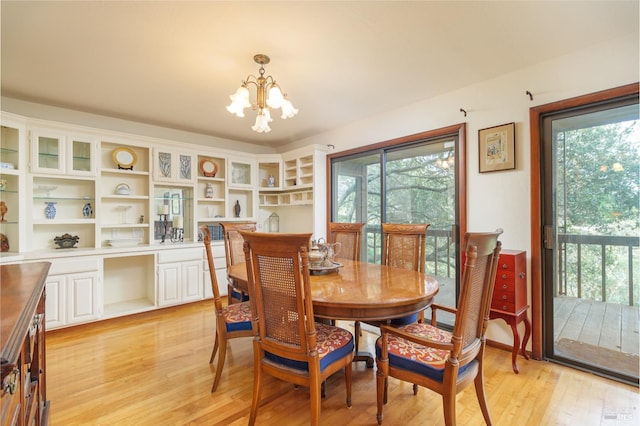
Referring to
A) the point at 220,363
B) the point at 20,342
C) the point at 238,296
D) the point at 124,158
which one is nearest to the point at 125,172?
the point at 124,158

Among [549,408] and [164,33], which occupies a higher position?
[164,33]

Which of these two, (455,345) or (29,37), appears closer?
(455,345)

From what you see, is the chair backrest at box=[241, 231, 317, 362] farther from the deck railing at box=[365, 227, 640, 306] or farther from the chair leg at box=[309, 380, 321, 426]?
the deck railing at box=[365, 227, 640, 306]

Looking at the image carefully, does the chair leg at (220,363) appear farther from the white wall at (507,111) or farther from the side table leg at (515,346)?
the white wall at (507,111)

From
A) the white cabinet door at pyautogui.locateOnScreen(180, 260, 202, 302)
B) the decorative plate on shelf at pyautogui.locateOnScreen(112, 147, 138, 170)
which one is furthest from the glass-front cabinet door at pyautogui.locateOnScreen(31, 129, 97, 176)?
the white cabinet door at pyautogui.locateOnScreen(180, 260, 202, 302)

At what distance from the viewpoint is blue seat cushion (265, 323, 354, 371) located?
1570 millimetres

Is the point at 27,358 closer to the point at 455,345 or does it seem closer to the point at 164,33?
the point at 455,345

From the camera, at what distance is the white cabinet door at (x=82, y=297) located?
309 centimetres

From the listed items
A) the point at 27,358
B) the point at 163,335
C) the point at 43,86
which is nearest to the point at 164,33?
the point at 43,86

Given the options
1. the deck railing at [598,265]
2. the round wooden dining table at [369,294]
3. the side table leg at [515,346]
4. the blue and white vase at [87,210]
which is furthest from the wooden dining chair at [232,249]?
the deck railing at [598,265]

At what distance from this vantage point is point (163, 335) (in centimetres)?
302

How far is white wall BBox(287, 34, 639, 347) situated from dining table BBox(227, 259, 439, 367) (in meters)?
1.16

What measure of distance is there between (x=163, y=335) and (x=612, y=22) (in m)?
4.51

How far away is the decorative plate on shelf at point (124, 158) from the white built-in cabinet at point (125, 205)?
0.01m
